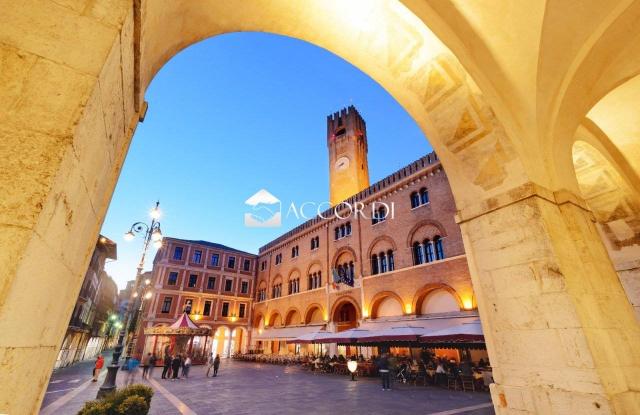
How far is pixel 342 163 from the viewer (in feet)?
111

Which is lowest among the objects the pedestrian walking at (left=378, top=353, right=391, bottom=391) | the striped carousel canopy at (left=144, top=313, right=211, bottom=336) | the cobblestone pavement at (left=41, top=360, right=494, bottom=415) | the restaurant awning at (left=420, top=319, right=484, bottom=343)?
the cobblestone pavement at (left=41, top=360, right=494, bottom=415)

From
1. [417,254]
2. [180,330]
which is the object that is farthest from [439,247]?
[180,330]

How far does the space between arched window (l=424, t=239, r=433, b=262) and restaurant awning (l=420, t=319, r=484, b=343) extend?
5.62 metres

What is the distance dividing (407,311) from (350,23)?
1602 centimetres

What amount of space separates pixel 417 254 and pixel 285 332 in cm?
1510

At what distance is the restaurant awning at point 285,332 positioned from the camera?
24134 millimetres

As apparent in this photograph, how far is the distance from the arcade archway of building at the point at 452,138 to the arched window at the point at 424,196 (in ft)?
40.9

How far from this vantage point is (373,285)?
1925cm

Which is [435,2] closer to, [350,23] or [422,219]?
[350,23]

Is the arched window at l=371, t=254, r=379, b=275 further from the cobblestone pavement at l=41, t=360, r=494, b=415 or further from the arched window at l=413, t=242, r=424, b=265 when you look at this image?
the cobblestone pavement at l=41, t=360, r=494, b=415

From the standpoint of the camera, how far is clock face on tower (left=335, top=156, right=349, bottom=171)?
33.3 meters

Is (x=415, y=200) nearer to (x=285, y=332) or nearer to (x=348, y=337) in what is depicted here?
(x=348, y=337)

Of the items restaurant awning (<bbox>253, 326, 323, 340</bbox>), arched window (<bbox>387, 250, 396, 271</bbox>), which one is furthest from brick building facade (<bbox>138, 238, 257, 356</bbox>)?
arched window (<bbox>387, 250, 396, 271</bbox>)

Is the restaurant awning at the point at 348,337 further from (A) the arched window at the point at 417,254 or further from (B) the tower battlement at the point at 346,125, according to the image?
(B) the tower battlement at the point at 346,125
